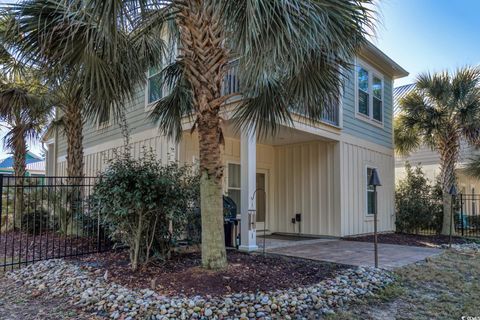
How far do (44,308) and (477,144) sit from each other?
12.7 m

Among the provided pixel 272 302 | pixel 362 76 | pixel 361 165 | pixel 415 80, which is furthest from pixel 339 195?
pixel 272 302

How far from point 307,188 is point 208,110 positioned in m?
6.72

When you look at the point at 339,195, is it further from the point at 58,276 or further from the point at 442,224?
the point at 58,276

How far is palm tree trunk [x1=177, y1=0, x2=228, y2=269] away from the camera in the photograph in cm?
513

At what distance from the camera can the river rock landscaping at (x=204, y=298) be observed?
3.98 meters

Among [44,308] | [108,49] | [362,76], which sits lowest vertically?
[44,308]

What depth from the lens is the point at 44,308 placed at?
4.41 meters

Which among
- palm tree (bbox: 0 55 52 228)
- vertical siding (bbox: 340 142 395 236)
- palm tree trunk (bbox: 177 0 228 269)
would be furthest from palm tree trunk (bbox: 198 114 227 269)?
vertical siding (bbox: 340 142 395 236)

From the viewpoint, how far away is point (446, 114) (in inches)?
448

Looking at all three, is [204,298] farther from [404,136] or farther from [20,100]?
[404,136]

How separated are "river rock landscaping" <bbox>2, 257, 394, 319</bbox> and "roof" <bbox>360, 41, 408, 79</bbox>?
797 cm

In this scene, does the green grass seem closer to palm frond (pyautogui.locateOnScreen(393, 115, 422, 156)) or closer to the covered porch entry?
the covered porch entry

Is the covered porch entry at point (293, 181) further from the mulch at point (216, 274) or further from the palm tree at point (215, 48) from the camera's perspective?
the mulch at point (216, 274)

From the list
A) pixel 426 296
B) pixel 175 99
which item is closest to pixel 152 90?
pixel 175 99
